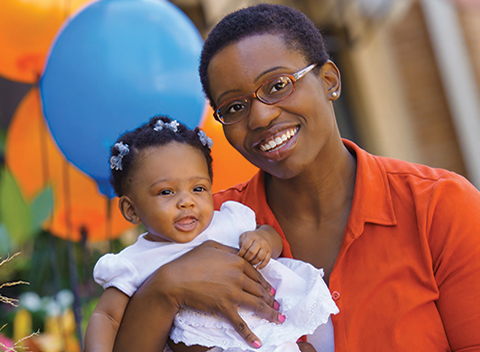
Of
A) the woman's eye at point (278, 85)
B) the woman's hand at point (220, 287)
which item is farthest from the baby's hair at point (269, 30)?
the woman's hand at point (220, 287)

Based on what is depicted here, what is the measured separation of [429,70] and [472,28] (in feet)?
1.89

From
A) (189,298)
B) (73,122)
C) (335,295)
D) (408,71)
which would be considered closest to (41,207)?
(73,122)

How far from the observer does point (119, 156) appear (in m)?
1.91

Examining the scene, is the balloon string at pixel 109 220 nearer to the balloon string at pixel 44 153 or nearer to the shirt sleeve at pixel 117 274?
the balloon string at pixel 44 153

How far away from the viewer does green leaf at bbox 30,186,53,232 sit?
9.23 feet

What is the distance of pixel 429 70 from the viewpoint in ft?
18.1

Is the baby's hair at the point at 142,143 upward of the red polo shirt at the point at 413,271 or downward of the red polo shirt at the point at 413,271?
upward

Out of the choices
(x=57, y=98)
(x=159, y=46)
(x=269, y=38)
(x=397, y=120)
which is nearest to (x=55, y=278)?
(x=57, y=98)

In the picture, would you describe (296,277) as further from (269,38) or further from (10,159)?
(10,159)

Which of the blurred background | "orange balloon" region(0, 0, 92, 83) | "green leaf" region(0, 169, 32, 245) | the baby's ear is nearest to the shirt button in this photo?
the baby's ear

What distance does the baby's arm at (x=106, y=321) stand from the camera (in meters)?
1.67

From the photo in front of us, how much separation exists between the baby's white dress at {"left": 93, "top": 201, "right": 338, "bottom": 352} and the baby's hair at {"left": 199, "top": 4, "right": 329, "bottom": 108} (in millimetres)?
501

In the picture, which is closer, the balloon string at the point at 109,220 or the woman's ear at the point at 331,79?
the woman's ear at the point at 331,79

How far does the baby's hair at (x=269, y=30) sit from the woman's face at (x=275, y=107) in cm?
3
